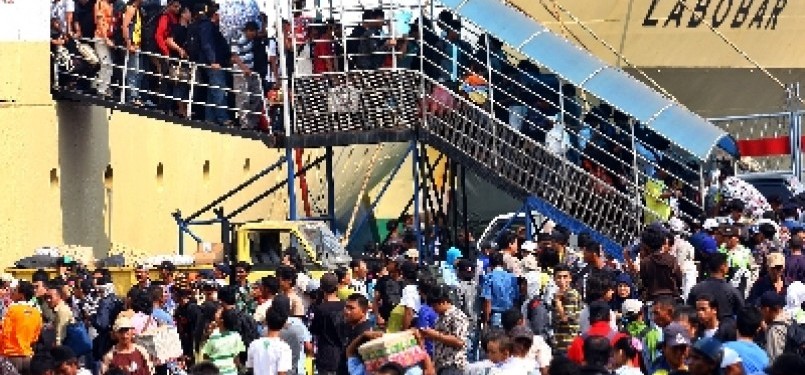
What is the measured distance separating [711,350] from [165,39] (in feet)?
59.4

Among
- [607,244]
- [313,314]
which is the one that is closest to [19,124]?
[607,244]

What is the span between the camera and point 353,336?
18688mm

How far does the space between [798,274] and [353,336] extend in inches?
159

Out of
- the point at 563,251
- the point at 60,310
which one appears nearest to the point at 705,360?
the point at 60,310

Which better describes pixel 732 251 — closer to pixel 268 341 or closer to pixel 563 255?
pixel 563 255

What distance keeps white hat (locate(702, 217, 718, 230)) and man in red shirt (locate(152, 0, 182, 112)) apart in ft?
23.7

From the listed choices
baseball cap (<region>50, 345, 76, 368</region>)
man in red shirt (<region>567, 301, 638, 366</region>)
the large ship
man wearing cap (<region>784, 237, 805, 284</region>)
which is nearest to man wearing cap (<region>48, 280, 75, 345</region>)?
baseball cap (<region>50, 345, 76, 368</region>)

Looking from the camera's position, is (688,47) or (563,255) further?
(688,47)

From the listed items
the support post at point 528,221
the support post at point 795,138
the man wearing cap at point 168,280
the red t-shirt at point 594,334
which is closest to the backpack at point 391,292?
the man wearing cap at point 168,280

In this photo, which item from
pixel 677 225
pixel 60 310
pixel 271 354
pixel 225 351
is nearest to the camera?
pixel 271 354

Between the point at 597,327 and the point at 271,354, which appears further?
the point at 271,354

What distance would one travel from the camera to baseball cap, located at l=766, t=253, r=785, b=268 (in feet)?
63.4

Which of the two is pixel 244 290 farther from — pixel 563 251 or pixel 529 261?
pixel 563 251

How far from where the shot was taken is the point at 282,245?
26344 mm
